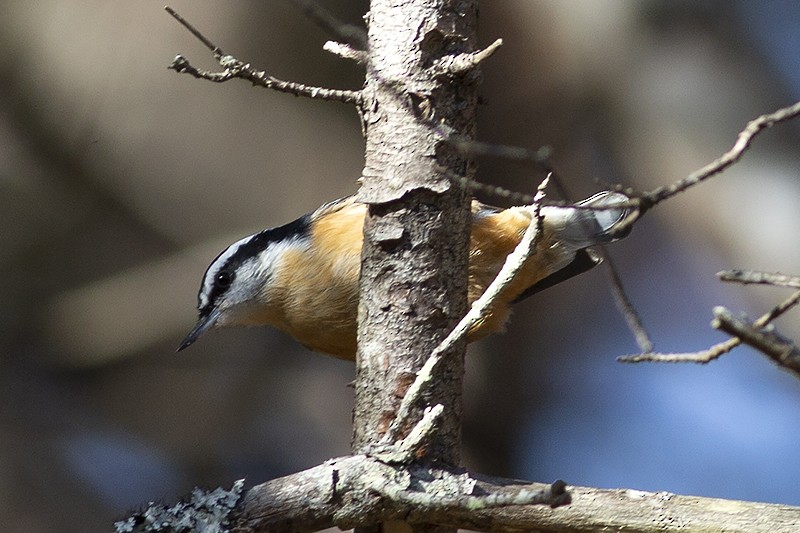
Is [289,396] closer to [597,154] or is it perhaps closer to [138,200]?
[138,200]

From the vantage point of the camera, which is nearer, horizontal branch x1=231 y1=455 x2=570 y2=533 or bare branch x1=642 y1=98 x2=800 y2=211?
bare branch x1=642 y1=98 x2=800 y2=211

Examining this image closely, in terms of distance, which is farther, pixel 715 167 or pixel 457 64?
pixel 457 64

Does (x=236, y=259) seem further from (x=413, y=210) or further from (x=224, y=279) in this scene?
(x=413, y=210)

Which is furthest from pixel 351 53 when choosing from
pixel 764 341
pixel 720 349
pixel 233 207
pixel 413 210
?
pixel 233 207

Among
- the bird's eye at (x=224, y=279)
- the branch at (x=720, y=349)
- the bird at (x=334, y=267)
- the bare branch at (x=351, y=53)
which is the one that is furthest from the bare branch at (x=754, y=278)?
the bird's eye at (x=224, y=279)

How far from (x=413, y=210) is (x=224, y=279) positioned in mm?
1153

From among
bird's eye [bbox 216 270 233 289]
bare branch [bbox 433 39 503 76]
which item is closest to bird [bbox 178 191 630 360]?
bird's eye [bbox 216 270 233 289]

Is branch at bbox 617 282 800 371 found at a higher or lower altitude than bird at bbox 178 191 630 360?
lower

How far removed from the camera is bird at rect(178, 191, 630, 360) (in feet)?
8.52

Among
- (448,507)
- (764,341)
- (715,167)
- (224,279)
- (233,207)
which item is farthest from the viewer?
(233,207)

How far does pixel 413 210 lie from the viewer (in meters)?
1.89

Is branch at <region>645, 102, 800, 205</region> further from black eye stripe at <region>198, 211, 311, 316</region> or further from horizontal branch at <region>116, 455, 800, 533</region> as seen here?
black eye stripe at <region>198, 211, 311, 316</region>

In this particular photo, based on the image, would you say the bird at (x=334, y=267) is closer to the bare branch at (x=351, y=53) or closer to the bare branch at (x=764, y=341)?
the bare branch at (x=351, y=53)

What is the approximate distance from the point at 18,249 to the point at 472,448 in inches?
99.2
